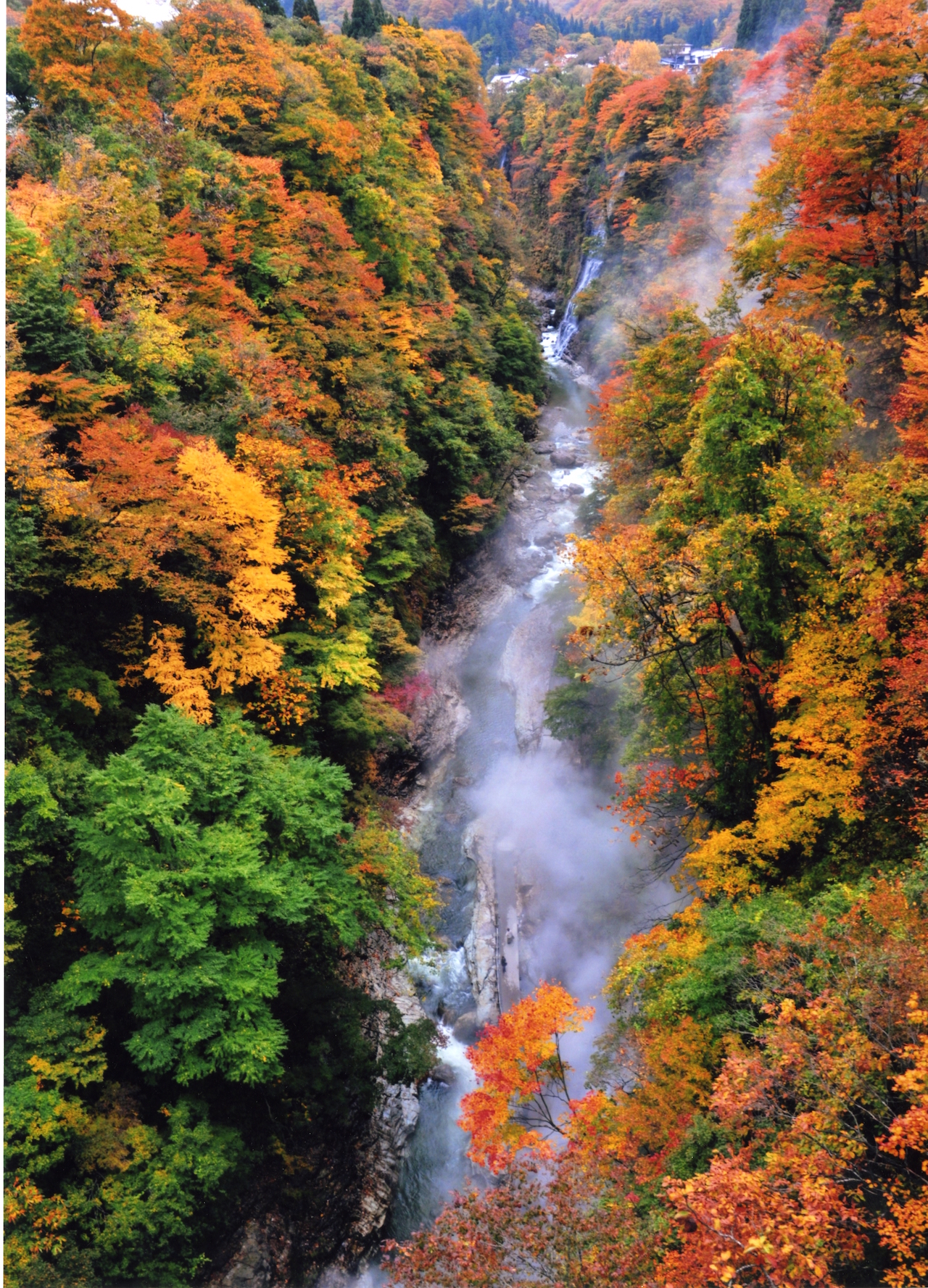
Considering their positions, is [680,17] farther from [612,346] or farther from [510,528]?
[510,528]

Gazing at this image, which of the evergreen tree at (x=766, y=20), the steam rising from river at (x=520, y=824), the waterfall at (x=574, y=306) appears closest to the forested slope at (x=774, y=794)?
the steam rising from river at (x=520, y=824)

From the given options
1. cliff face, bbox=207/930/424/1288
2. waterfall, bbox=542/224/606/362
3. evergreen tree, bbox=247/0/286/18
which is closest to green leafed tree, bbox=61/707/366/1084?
cliff face, bbox=207/930/424/1288

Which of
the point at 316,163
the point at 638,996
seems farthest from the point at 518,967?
the point at 316,163

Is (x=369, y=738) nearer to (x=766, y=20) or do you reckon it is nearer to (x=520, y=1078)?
(x=520, y=1078)

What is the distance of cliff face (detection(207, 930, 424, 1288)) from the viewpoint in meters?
13.3

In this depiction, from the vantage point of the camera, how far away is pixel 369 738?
21641mm

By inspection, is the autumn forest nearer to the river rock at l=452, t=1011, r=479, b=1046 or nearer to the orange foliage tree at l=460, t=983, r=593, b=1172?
the orange foliage tree at l=460, t=983, r=593, b=1172

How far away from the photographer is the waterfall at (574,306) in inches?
2226

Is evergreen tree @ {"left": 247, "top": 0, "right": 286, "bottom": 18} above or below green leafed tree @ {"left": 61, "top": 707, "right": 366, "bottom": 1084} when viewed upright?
above

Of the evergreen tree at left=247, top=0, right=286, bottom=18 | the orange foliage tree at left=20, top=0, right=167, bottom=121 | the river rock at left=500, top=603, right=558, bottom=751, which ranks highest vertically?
the evergreen tree at left=247, top=0, right=286, bottom=18

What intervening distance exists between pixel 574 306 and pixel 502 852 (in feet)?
158

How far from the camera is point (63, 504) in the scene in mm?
13180

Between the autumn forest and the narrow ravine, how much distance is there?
72 centimetres

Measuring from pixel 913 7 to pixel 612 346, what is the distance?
105 feet
